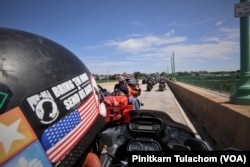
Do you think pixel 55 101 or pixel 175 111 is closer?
pixel 55 101

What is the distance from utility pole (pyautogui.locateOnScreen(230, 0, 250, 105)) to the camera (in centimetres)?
749

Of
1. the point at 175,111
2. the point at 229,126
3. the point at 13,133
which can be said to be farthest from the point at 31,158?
the point at 175,111

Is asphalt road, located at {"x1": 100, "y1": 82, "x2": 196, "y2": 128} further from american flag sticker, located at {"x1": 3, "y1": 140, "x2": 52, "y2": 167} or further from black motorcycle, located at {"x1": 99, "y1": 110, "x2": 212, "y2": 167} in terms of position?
american flag sticker, located at {"x1": 3, "y1": 140, "x2": 52, "y2": 167}

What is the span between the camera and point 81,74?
2068 millimetres

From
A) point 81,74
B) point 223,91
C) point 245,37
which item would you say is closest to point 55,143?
point 81,74

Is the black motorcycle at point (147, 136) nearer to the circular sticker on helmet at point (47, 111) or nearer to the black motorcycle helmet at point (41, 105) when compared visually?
the black motorcycle helmet at point (41, 105)

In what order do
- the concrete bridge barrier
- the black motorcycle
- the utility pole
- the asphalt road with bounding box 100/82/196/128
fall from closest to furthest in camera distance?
the black motorcycle < the concrete bridge barrier < the utility pole < the asphalt road with bounding box 100/82/196/128

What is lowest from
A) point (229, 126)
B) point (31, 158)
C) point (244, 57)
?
point (229, 126)

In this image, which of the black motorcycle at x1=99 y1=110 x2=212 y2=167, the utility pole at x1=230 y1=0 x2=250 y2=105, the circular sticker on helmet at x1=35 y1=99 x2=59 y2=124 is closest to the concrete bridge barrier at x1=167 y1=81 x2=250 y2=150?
the utility pole at x1=230 y1=0 x2=250 y2=105

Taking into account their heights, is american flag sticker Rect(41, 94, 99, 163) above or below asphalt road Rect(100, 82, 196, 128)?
above

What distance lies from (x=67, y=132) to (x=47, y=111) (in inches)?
7.9

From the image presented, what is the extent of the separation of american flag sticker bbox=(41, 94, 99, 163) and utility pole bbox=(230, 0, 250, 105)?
6.57m

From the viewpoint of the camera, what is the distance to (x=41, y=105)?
1.52 meters

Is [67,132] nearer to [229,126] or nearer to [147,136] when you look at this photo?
[147,136]
